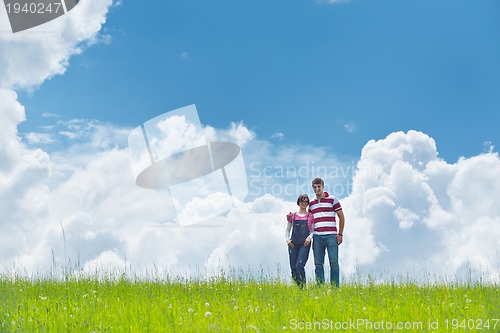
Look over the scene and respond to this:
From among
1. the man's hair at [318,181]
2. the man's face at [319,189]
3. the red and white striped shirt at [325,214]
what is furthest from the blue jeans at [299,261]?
the man's hair at [318,181]

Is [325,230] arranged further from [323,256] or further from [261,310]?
[261,310]

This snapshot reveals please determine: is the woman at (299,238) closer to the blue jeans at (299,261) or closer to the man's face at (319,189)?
the blue jeans at (299,261)

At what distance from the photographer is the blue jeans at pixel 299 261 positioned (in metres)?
12.0

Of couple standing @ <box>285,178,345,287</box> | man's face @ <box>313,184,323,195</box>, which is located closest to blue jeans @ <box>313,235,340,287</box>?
couple standing @ <box>285,178,345,287</box>

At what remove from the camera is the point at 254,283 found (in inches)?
505

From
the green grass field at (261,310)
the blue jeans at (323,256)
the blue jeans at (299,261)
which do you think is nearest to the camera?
the green grass field at (261,310)

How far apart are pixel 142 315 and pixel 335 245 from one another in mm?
4770

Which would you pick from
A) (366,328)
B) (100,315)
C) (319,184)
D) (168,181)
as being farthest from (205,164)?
(366,328)

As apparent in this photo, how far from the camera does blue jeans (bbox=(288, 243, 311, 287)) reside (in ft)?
39.2

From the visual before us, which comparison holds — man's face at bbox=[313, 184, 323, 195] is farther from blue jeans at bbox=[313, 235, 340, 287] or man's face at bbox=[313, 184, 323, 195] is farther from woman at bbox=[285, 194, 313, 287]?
blue jeans at bbox=[313, 235, 340, 287]

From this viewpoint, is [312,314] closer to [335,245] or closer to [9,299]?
[335,245]

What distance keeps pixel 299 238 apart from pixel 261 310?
138 inches

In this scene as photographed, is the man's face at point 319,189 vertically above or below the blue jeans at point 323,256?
above

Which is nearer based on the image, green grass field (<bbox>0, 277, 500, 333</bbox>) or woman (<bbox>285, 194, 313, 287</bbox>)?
green grass field (<bbox>0, 277, 500, 333</bbox>)
